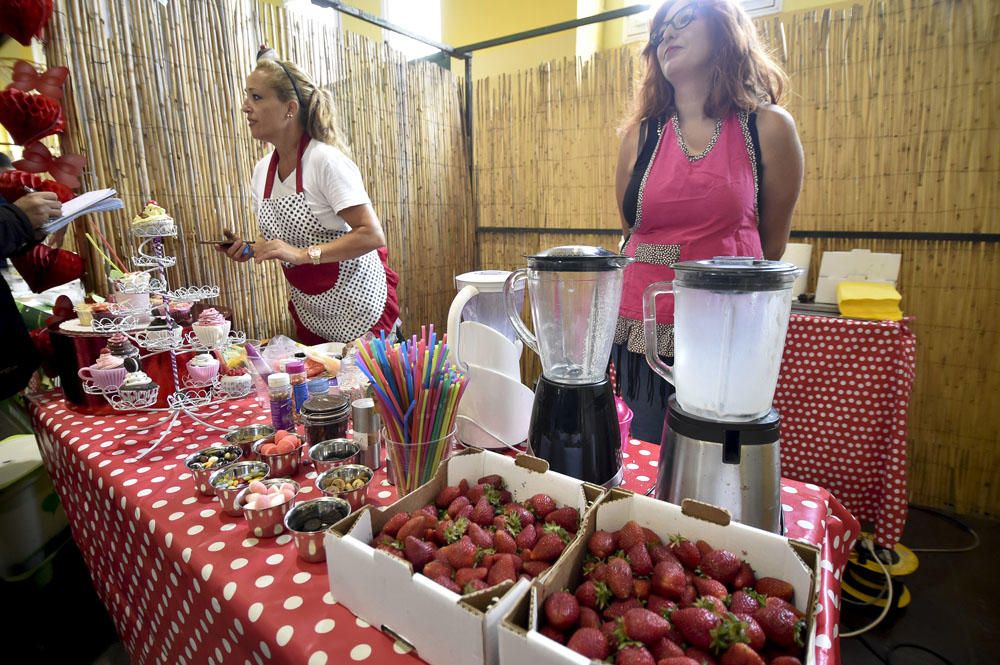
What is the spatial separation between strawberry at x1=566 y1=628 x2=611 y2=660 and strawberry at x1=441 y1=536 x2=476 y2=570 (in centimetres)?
15

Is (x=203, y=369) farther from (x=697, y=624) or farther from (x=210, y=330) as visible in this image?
(x=697, y=624)

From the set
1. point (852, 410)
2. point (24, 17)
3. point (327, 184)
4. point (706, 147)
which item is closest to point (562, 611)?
point (706, 147)

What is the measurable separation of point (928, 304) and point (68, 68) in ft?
10.9

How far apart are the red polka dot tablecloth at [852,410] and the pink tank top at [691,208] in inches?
32.1

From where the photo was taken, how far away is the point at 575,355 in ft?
3.08

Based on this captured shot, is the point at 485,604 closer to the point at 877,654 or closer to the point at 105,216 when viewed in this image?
the point at 877,654

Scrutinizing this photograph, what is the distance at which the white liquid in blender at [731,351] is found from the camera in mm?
734

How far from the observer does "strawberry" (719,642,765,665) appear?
0.45 m

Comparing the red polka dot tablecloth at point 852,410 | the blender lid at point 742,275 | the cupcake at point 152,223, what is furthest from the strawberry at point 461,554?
the red polka dot tablecloth at point 852,410

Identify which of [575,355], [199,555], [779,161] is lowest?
[199,555]

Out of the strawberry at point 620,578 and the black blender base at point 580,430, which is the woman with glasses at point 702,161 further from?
the strawberry at point 620,578

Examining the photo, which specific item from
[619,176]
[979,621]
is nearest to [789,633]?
[619,176]

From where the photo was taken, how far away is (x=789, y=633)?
0.48 m

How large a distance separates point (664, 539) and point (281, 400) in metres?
0.82
